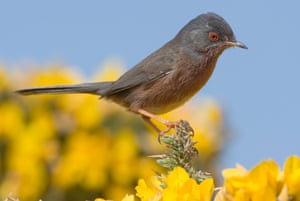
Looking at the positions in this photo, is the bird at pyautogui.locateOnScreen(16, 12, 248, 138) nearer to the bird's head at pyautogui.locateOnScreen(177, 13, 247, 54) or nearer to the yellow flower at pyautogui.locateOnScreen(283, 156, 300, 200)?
the bird's head at pyautogui.locateOnScreen(177, 13, 247, 54)

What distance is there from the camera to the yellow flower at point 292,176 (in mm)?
2492

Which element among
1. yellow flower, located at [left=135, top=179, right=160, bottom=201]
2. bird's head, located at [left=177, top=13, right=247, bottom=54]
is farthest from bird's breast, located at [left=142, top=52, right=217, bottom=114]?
yellow flower, located at [left=135, top=179, right=160, bottom=201]

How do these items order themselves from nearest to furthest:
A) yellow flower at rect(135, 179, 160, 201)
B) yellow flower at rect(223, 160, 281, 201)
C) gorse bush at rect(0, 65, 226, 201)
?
yellow flower at rect(223, 160, 281, 201)
yellow flower at rect(135, 179, 160, 201)
gorse bush at rect(0, 65, 226, 201)

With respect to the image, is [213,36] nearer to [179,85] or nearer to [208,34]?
[208,34]

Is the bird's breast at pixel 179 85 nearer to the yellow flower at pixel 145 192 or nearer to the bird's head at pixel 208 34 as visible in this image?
the bird's head at pixel 208 34

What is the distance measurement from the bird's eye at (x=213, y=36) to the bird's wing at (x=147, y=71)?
1.18 ft

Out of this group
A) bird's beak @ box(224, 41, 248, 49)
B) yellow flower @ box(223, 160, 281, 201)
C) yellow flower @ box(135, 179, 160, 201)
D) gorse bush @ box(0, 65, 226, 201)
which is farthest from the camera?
gorse bush @ box(0, 65, 226, 201)

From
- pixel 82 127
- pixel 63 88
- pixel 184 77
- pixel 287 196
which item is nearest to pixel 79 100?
pixel 82 127

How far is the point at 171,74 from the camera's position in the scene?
693 cm

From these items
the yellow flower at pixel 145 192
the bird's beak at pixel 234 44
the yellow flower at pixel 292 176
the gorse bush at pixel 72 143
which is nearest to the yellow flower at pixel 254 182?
the yellow flower at pixel 292 176

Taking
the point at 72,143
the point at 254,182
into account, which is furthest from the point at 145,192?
the point at 72,143

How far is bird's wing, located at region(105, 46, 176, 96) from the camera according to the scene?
705 centimetres

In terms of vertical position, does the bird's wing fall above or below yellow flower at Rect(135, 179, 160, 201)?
above

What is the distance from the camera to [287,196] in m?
2.47
